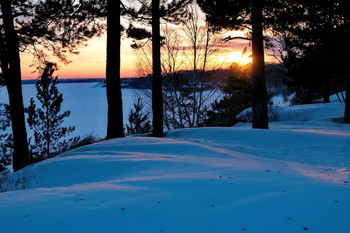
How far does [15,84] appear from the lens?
9945 mm

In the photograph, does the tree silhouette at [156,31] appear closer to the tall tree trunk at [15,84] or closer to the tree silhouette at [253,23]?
the tree silhouette at [253,23]

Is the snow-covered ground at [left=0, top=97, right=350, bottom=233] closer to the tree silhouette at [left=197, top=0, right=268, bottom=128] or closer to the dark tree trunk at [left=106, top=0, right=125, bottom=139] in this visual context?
the dark tree trunk at [left=106, top=0, right=125, bottom=139]

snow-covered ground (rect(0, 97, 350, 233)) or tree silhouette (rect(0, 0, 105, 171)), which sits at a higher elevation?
tree silhouette (rect(0, 0, 105, 171))

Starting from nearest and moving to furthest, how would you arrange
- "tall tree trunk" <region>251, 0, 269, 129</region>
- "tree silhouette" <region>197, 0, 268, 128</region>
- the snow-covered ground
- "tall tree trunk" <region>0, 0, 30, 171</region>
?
1. the snow-covered ground
2. "tall tree trunk" <region>251, 0, 269, 129</region>
3. "tree silhouette" <region>197, 0, 268, 128</region>
4. "tall tree trunk" <region>0, 0, 30, 171</region>

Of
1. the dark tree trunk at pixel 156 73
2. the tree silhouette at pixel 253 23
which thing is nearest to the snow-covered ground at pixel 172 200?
the dark tree trunk at pixel 156 73

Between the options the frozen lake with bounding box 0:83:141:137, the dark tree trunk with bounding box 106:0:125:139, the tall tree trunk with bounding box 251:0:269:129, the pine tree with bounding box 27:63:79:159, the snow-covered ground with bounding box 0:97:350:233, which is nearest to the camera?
the snow-covered ground with bounding box 0:97:350:233

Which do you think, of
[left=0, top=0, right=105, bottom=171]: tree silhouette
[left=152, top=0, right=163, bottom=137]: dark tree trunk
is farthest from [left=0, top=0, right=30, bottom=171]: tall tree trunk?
[left=152, top=0, right=163, bottom=137]: dark tree trunk

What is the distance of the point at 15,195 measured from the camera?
3098 millimetres

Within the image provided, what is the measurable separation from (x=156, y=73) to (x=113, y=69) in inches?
56.4

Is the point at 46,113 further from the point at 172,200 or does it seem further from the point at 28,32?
the point at 172,200

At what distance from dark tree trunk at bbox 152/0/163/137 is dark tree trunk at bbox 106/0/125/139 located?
1174 millimetres

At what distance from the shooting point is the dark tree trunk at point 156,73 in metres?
Answer: 9.10

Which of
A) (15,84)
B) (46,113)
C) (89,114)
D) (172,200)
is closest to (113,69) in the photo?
(15,84)

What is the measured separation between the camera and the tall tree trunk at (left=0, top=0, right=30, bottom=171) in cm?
947
